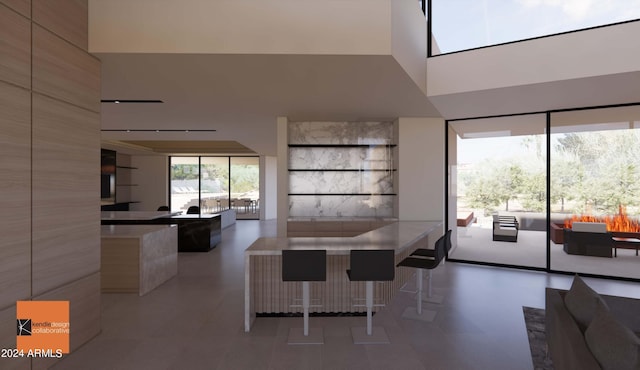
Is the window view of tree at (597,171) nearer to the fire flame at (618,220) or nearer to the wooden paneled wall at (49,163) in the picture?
the fire flame at (618,220)

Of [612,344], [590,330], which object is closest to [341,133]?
[590,330]

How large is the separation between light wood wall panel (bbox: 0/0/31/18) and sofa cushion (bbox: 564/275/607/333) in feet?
12.7

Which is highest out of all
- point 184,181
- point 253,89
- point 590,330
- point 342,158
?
point 253,89

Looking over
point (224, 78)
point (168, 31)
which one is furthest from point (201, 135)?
point (168, 31)

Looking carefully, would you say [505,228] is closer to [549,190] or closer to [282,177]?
[549,190]

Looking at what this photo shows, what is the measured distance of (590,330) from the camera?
5.49ft

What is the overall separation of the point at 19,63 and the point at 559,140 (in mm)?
6329

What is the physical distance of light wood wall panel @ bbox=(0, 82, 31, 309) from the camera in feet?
6.73

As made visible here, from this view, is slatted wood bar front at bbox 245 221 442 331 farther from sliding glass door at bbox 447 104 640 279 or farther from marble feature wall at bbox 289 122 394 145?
sliding glass door at bbox 447 104 640 279

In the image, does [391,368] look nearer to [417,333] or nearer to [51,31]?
[417,333]

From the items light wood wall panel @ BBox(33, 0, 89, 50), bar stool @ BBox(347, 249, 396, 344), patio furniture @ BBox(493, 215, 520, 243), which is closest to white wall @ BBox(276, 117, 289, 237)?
bar stool @ BBox(347, 249, 396, 344)

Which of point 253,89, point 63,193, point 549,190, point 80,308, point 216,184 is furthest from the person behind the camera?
point 216,184

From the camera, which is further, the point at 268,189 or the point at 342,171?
the point at 268,189
